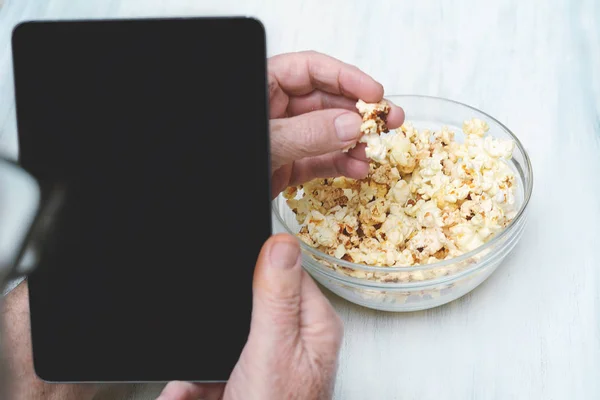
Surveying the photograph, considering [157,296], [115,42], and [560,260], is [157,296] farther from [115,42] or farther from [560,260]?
[560,260]

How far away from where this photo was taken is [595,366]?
33.4 inches

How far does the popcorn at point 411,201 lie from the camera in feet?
2.76

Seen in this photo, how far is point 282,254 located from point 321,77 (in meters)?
0.36

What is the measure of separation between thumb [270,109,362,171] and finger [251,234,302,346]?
0.56 feet

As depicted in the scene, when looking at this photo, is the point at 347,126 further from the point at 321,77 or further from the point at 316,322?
the point at 316,322

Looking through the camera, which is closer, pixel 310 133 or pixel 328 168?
pixel 310 133

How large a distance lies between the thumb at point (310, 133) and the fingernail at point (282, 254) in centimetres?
18

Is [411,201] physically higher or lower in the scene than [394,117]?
lower

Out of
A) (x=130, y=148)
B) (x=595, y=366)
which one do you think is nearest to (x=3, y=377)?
(x=130, y=148)

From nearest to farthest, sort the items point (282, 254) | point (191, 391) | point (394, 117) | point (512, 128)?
point (282, 254) → point (191, 391) → point (394, 117) → point (512, 128)

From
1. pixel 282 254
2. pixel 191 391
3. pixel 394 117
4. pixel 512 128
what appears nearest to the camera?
pixel 282 254

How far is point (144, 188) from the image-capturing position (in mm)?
647

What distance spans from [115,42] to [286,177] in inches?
14.2

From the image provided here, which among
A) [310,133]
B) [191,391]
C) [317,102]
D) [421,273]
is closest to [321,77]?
[317,102]
